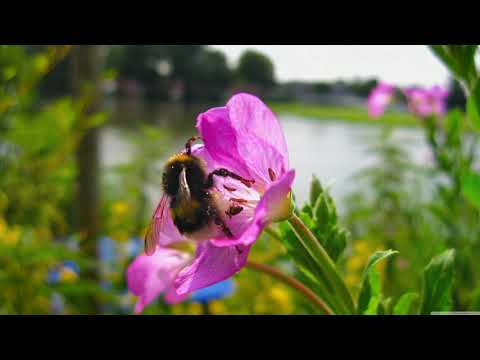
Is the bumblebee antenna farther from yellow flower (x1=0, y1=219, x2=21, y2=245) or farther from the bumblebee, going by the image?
yellow flower (x1=0, y1=219, x2=21, y2=245)

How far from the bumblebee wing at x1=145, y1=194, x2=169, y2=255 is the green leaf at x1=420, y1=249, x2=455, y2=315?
190 mm

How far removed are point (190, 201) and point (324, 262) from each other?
0.40ft

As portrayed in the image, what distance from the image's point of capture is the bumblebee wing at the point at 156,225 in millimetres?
385

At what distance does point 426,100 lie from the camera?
5.60ft

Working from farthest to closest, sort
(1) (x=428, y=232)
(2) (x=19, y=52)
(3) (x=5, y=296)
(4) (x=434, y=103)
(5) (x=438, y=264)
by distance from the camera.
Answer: (4) (x=434, y=103) → (1) (x=428, y=232) → (2) (x=19, y=52) → (3) (x=5, y=296) → (5) (x=438, y=264)

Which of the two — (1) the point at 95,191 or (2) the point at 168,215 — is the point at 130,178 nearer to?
(1) the point at 95,191

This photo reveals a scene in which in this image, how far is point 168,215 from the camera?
44cm

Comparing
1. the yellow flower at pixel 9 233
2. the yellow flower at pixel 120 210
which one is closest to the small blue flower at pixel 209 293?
the yellow flower at pixel 9 233

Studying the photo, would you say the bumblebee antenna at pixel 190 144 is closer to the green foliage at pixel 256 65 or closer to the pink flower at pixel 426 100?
the green foliage at pixel 256 65

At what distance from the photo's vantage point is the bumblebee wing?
1.26 ft

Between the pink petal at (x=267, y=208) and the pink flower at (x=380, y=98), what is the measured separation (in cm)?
146

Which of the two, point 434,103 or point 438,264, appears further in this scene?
point 434,103
